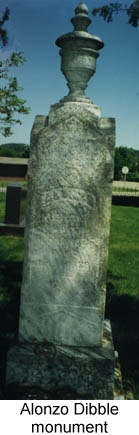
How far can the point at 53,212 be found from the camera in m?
2.77

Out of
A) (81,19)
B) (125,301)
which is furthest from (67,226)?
(125,301)

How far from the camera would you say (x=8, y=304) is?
493 cm

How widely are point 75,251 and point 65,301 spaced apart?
14.1 inches

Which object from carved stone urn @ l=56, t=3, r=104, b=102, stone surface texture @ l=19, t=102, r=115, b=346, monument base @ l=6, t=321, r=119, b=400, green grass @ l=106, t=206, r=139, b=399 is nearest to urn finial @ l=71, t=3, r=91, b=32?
carved stone urn @ l=56, t=3, r=104, b=102

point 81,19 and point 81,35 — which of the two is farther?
point 81,19

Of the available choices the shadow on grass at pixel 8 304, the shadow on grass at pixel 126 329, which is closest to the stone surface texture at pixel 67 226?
the shadow on grass at pixel 8 304

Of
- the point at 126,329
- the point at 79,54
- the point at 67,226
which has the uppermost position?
the point at 79,54

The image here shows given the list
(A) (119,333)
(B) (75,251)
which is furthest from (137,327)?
(B) (75,251)

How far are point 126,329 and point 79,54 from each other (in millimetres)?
→ 2908

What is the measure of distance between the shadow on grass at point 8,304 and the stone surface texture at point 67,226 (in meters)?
0.40

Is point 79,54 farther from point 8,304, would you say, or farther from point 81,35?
point 8,304
